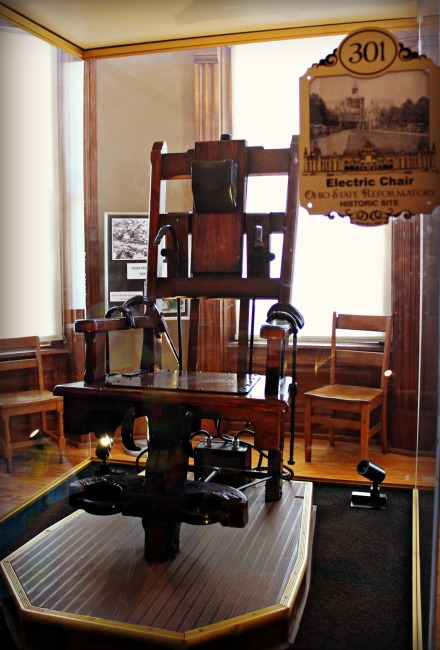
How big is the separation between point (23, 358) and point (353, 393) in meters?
1.15

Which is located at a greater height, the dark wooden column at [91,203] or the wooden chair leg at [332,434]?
the dark wooden column at [91,203]

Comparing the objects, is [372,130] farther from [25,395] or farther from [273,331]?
[25,395]

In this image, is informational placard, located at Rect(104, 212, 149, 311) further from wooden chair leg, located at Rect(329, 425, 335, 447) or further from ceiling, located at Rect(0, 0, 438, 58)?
wooden chair leg, located at Rect(329, 425, 335, 447)

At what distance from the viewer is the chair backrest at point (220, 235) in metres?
2.07

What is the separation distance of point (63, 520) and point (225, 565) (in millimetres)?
703

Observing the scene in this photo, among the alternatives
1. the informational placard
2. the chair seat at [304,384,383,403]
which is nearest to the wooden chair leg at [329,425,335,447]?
the chair seat at [304,384,383,403]

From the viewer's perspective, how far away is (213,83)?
7.39 ft

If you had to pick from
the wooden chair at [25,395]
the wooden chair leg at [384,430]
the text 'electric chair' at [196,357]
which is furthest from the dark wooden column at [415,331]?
the wooden chair at [25,395]

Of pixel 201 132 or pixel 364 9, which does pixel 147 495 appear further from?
pixel 364 9

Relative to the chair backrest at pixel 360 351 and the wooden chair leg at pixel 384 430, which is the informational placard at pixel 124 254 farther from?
the wooden chair leg at pixel 384 430

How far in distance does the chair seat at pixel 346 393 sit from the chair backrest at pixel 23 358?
38.4 inches

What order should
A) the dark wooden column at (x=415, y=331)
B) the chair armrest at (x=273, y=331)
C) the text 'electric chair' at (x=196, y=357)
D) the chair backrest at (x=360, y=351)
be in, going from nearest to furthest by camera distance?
Answer: the dark wooden column at (x=415, y=331) < the chair armrest at (x=273, y=331) < the text 'electric chair' at (x=196, y=357) < the chair backrest at (x=360, y=351)

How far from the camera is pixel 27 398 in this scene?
6.33ft

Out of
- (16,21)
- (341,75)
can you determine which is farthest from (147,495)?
(16,21)
